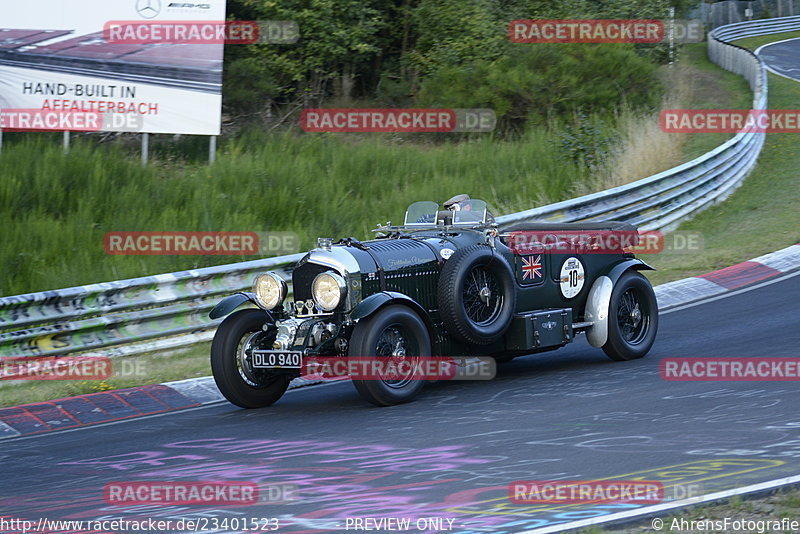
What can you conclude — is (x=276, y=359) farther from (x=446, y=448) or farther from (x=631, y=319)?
(x=631, y=319)

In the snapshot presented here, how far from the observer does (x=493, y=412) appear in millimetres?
7562

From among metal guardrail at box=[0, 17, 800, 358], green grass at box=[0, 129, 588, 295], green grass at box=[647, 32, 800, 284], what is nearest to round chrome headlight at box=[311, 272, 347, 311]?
metal guardrail at box=[0, 17, 800, 358]

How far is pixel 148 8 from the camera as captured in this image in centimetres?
1898

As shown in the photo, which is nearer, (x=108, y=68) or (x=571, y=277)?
(x=571, y=277)

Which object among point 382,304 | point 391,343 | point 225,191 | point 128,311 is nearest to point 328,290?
point 382,304

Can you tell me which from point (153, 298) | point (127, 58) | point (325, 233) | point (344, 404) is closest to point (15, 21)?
point (127, 58)

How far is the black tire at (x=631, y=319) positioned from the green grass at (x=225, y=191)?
222 inches

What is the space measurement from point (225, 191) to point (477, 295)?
29.6ft

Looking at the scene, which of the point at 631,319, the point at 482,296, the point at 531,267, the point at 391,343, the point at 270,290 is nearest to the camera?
the point at 391,343

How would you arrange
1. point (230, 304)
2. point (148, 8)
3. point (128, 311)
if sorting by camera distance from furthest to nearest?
point (148, 8), point (128, 311), point (230, 304)

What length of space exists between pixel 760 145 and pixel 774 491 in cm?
1718

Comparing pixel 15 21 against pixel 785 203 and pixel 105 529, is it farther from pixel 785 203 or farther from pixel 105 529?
pixel 105 529

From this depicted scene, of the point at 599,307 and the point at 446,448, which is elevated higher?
the point at 599,307

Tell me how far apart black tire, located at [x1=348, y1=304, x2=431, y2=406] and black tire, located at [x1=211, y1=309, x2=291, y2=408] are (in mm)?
960
